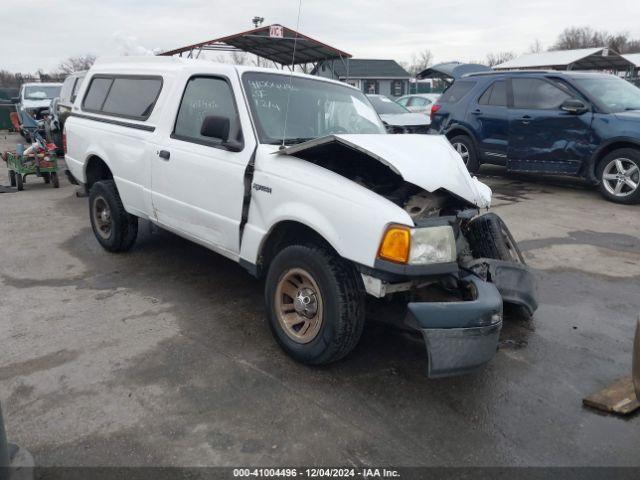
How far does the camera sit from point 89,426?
8.98ft

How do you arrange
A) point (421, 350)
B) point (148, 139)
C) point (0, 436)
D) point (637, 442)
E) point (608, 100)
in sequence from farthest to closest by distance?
point (608, 100)
point (148, 139)
point (421, 350)
point (637, 442)
point (0, 436)

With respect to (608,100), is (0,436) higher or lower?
lower

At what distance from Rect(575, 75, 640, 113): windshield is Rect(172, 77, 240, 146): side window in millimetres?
6544

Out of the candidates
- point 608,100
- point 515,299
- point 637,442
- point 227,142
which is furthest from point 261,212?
point 608,100

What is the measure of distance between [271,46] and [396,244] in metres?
10.0

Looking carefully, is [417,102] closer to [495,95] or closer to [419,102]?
[419,102]

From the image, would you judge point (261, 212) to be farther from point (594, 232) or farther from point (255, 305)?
point (594, 232)

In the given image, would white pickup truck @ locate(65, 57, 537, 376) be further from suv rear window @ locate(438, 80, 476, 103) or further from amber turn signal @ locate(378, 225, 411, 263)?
suv rear window @ locate(438, 80, 476, 103)

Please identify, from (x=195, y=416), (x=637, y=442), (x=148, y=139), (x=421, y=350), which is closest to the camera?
(x=637, y=442)

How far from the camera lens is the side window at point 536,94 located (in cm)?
848

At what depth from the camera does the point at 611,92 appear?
8367 mm

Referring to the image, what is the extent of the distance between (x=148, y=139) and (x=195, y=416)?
2.70 meters

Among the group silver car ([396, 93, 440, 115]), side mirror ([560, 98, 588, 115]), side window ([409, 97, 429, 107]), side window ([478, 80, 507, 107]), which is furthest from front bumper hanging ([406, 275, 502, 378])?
side window ([409, 97, 429, 107])

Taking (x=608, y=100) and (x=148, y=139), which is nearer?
(x=148, y=139)
